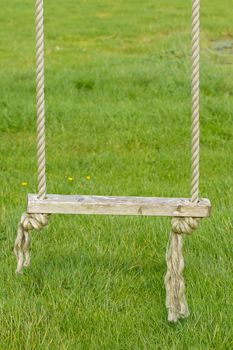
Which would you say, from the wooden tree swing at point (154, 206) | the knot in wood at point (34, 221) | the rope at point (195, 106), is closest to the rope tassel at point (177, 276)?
the wooden tree swing at point (154, 206)

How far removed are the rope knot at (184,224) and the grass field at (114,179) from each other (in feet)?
1.17

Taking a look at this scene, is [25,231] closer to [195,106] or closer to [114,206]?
[114,206]

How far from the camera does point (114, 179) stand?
602 cm

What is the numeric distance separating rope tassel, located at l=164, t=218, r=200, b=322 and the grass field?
0.06m

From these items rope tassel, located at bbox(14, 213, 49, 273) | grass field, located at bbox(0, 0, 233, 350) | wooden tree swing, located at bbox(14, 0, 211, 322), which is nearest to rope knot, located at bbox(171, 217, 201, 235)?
wooden tree swing, located at bbox(14, 0, 211, 322)

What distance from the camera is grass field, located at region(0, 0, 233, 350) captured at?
3.27 metres

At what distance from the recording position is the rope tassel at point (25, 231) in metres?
3.24

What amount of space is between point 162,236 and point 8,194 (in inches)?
68.7

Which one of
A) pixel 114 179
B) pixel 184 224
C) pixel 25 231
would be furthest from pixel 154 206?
pixel 114 179

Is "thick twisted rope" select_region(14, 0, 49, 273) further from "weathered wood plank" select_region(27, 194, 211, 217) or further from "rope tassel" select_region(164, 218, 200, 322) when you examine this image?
"rope tassel" select_region(164, 218, 200, 322)

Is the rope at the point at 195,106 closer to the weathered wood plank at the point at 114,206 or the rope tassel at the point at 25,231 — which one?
the weathered wood plank at the point at 114,206

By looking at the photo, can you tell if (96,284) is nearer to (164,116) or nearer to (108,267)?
(108,267)

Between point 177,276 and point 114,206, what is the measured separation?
37 centimetres

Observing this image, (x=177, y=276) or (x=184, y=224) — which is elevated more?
(x=184, y=224)
